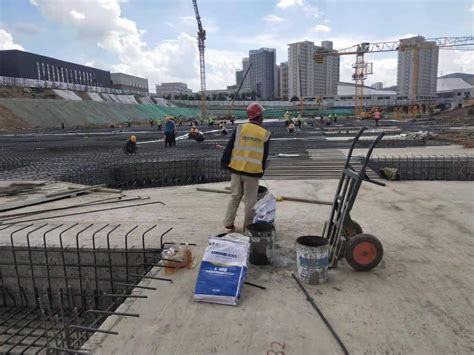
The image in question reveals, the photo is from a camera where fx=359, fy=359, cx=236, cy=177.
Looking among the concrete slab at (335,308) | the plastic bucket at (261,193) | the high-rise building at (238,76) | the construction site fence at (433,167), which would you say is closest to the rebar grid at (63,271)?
the concrete slab at (335,308)

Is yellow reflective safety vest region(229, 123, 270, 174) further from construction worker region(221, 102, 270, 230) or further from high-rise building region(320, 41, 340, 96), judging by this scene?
high-rise building region(320, 41, 340, 96)

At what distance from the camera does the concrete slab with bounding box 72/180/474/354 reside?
257 centimetres

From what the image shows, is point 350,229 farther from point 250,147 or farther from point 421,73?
point 421,73

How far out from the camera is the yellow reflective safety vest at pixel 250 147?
434 centimetres

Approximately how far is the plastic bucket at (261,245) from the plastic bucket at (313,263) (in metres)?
0.42

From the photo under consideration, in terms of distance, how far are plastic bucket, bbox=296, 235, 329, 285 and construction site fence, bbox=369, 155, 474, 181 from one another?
5.87m

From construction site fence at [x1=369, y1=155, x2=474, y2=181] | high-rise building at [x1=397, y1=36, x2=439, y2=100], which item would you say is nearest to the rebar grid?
construction site fence at [x1=369, y1=155, x2=474, y2=181]

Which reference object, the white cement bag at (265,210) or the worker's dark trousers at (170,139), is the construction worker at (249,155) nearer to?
the white cement bag at (265,210)

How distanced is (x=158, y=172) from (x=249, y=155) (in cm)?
689

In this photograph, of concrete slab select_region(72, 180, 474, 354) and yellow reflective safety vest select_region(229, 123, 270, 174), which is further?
yellow reflective safety vest select_region(229, 123, 270, 174)

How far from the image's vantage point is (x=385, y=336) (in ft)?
8.67

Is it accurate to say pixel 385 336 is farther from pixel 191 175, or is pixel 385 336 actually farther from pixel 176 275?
pixel 191 175

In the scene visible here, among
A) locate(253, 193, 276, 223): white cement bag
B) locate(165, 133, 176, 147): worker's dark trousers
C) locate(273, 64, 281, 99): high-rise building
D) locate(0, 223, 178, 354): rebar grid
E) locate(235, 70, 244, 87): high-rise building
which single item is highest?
locate(235, 70, 244, 87): high-rise building

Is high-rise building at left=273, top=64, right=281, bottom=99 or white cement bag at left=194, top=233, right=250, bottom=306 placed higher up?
high-rise building at left=273, top=64, right=281, bottom=99
